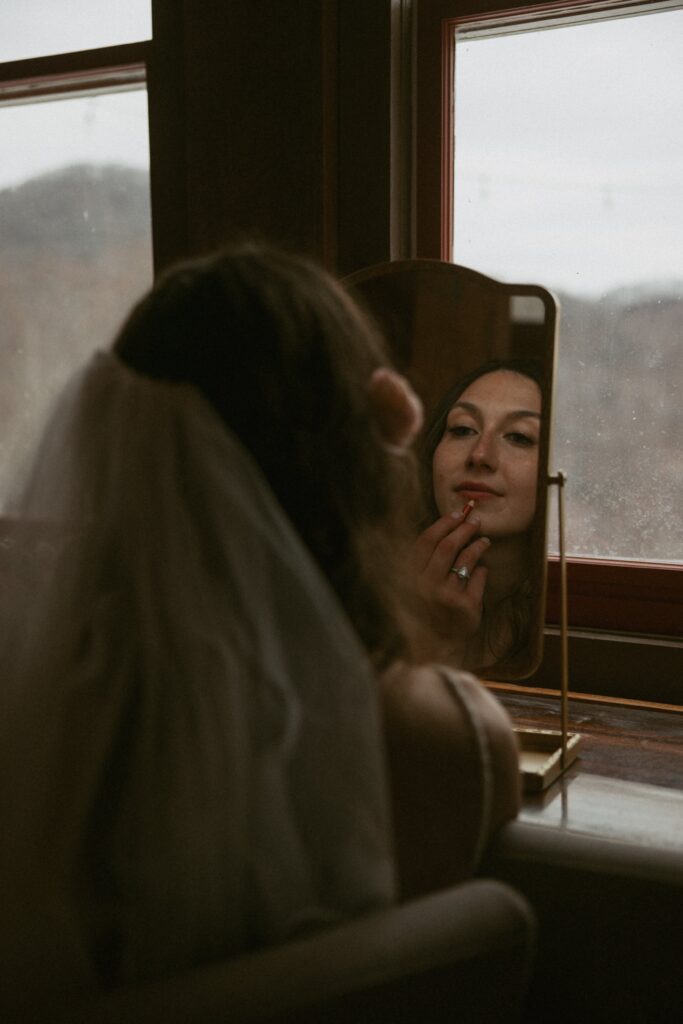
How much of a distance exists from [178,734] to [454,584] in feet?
2.38

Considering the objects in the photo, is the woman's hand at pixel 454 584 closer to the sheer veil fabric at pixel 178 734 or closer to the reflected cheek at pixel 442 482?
the reflected cheek at pixel 442 482

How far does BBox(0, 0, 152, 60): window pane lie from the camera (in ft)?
6.28

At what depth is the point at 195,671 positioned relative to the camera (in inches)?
26.5

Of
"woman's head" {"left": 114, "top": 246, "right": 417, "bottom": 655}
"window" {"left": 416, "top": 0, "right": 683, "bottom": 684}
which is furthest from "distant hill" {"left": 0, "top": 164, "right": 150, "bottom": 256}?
"woman's head" {"left": 114, "top": 246, "right": 417, "bottom": 655}

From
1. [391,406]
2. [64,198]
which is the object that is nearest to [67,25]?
[64,198]

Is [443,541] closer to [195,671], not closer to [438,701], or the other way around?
[438,701]

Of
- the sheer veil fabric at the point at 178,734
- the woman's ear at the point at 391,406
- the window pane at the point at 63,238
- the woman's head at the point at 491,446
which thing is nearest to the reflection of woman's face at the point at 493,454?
the woman's head at the point at 491,446

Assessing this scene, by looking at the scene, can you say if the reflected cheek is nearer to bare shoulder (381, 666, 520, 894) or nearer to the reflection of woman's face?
the reflection of woman's face

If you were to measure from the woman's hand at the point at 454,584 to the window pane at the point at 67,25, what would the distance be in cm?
118

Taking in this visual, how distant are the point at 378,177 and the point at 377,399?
0.90 meters

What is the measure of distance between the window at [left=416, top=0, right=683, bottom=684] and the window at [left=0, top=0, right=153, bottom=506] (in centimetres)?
58

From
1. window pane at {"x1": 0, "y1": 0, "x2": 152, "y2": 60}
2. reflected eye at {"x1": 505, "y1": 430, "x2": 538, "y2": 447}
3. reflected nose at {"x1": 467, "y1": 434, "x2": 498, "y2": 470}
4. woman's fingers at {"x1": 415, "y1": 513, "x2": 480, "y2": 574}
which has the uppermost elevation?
window pane at {"x1": 0, "y1": 0, "x2": 152, "y2": 60}

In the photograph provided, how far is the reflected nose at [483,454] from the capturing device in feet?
4.40

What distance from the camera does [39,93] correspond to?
2.02 metres
